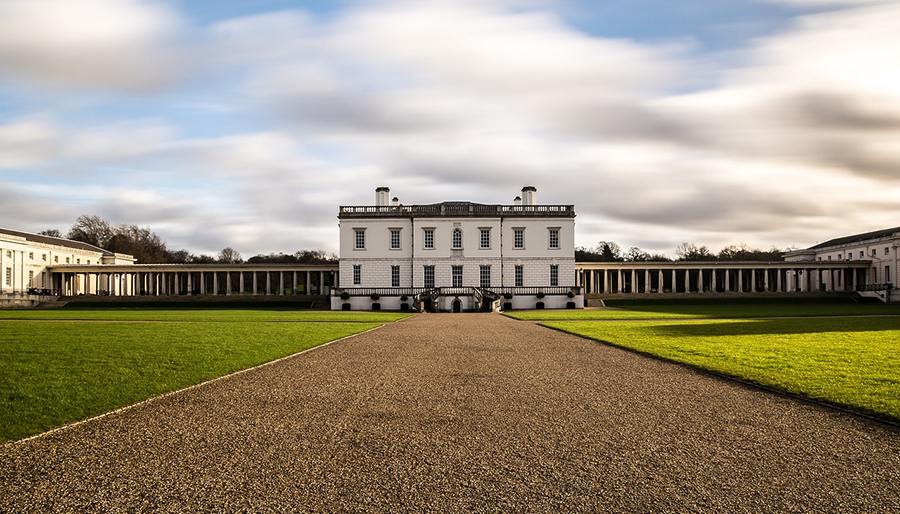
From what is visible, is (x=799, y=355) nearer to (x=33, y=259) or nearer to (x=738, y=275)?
(x=738, y=275)

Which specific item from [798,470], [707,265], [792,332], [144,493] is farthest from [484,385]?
[707,265]

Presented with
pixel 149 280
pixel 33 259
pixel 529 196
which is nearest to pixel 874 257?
pixel 529 196

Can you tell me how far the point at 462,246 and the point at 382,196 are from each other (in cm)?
937

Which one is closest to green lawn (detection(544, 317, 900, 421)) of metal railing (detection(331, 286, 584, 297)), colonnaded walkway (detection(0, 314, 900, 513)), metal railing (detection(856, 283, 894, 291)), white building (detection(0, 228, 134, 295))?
colonnaded walkway (detection(0, 314, 900, 513))

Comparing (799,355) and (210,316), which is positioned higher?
(799,355)

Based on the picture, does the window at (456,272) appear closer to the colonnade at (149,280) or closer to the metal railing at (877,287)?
the colonnade at (149,280)

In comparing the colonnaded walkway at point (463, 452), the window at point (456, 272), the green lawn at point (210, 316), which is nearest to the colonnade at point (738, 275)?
the window at point (456, 272)

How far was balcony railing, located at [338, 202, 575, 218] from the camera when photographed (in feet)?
184

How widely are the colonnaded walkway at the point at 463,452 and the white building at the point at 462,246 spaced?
44.9 m

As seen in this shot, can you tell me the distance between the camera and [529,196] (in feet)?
193

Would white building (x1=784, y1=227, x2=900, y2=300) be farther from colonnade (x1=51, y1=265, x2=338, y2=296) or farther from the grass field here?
the grass field

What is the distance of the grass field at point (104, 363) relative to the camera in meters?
8.73

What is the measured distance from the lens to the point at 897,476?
584 cm

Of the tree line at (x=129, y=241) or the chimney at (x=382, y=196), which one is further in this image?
the tree line at (x=129, y=241)
